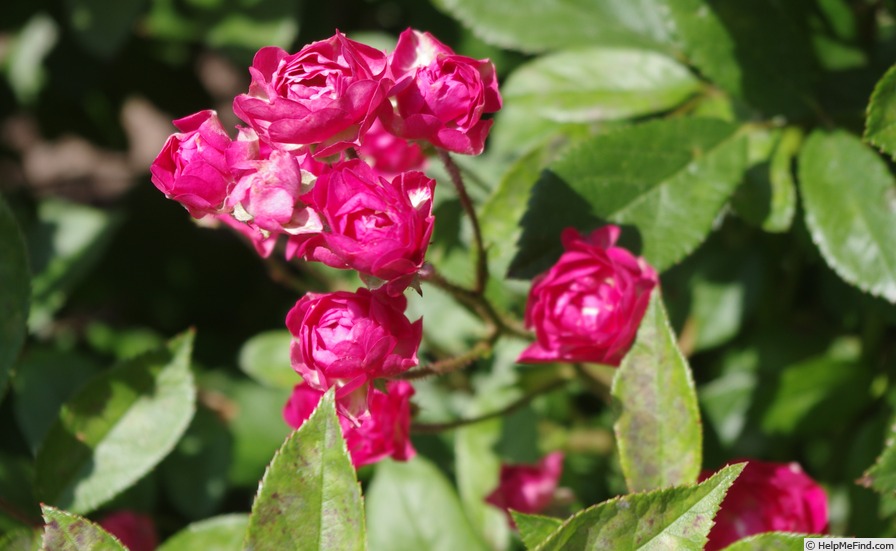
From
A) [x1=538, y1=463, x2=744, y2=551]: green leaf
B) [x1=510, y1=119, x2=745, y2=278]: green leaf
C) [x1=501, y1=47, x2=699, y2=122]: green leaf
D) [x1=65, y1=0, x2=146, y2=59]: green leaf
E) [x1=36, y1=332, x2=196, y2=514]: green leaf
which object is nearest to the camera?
[x1=538, y1=463, x2=744, y2=551]: green leaf

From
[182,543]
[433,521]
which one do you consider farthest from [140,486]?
[433,521]

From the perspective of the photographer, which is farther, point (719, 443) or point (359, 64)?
point (719, 443)

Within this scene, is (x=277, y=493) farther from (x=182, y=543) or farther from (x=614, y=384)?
(x=182, y=543)

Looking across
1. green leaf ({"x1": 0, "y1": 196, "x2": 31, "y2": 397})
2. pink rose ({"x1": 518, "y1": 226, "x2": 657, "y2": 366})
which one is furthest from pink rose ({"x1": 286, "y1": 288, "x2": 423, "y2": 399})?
green leaf ({"x1": 0, "y1": 196, "x2": 31, "y2": 397})

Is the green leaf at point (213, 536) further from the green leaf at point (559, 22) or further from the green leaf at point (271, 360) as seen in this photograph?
the green leaf at point (559, 22)

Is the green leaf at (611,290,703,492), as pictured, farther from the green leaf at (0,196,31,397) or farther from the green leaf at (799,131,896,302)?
the green leaf at (0,196,31,397)

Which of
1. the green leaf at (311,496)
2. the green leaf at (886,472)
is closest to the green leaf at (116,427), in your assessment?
the green leaf at (311,496)
